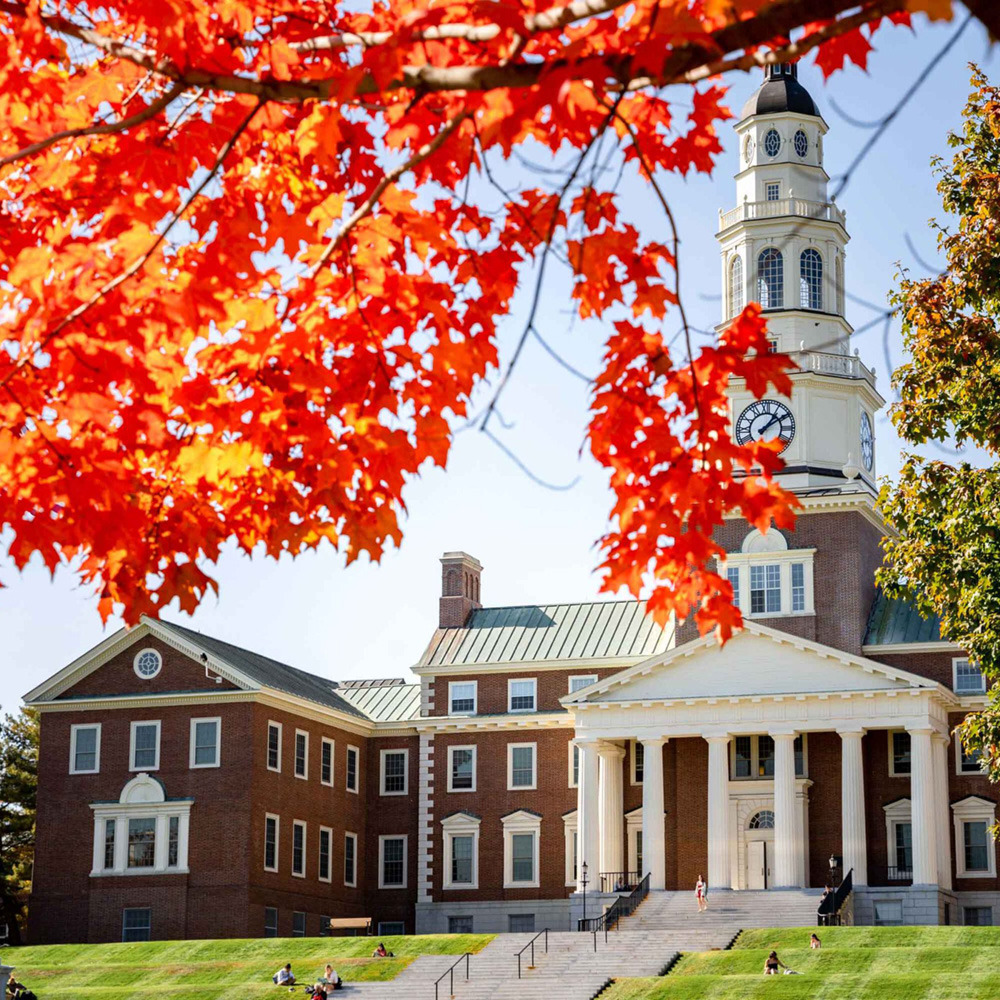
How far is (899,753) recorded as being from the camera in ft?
208

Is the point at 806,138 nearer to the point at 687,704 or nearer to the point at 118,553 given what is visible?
the point at 687,704

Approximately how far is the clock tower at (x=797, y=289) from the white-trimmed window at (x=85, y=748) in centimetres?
2666

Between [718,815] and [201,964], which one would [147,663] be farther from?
[718,815]

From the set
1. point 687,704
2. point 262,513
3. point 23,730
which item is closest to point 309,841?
point 687,704

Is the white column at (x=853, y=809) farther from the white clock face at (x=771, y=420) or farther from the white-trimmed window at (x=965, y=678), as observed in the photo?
the white clock face at (x=771, y=420)

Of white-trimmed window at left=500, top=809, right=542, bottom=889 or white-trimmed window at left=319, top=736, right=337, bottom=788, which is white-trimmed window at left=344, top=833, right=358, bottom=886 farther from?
white-trimmed window at left=500, top=809, right=542, bottom=889

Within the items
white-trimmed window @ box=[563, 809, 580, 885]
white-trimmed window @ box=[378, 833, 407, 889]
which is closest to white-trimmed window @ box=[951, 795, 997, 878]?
white-trimmed window @ box=[563, 809, 580, 885]

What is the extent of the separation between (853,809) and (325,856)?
2151cm

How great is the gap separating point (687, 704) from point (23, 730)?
1648 inches

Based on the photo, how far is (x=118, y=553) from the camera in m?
A: 10.6

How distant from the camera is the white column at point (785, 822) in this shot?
5984cm

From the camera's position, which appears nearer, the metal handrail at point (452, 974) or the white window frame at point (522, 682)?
the metal handrail at point (452, 974)

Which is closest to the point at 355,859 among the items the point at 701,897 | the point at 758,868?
the point at 758,868

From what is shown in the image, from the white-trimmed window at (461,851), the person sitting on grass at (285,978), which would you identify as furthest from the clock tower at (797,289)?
the person sitting on grass at (285,978)
